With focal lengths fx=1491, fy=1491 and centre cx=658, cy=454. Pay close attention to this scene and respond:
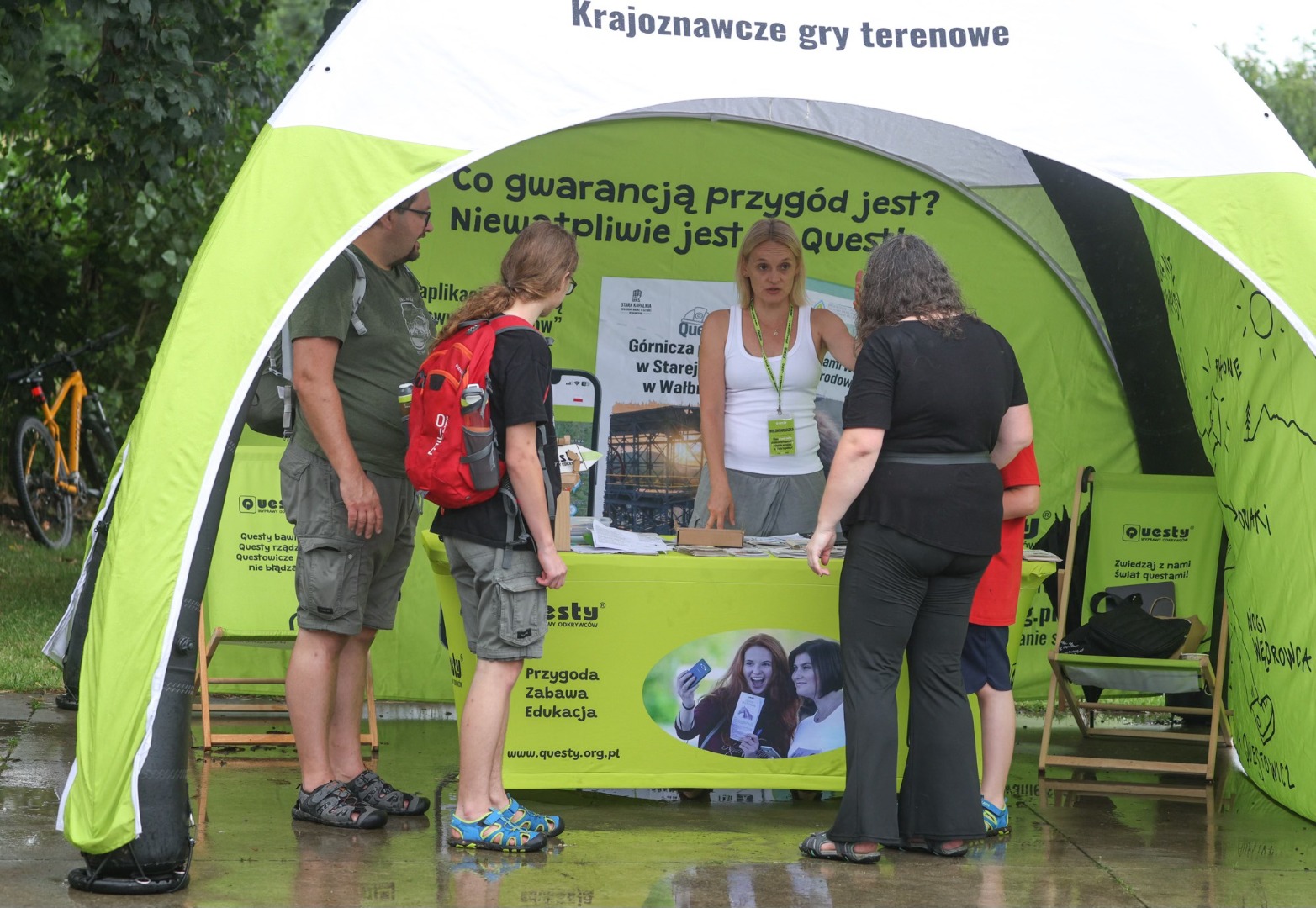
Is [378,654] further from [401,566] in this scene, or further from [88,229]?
[88,229]

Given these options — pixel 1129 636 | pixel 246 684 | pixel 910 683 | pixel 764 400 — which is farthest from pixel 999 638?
pixel 246 684

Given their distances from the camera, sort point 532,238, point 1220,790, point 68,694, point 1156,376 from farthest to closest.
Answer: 1. point 1156,376
2. point 68,694
3. point 1220,790
4. point 532,238

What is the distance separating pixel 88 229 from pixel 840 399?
5872 mm

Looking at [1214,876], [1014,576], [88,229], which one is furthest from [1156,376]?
[88,229]

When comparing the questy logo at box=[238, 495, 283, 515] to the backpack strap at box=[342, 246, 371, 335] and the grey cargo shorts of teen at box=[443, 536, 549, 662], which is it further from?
the grey cargo shorts of teen at box=[443, 536, 549, 662]

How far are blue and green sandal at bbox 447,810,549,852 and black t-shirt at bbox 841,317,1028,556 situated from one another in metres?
1.28

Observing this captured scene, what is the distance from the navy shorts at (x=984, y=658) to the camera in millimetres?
4391

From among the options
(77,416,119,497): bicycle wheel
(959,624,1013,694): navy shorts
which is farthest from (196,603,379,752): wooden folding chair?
(77,416,119,497): bicycle wheel

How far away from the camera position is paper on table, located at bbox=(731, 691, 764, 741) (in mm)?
4637

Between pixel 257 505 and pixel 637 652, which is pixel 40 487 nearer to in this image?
pixel 257 505

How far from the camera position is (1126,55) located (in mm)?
4102

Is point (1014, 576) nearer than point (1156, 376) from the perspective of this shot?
Yes

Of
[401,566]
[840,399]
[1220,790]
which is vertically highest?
[840,399]

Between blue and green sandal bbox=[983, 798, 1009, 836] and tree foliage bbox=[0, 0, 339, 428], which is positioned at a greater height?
tree foliage bbox=[0, 0, 339, 428]
